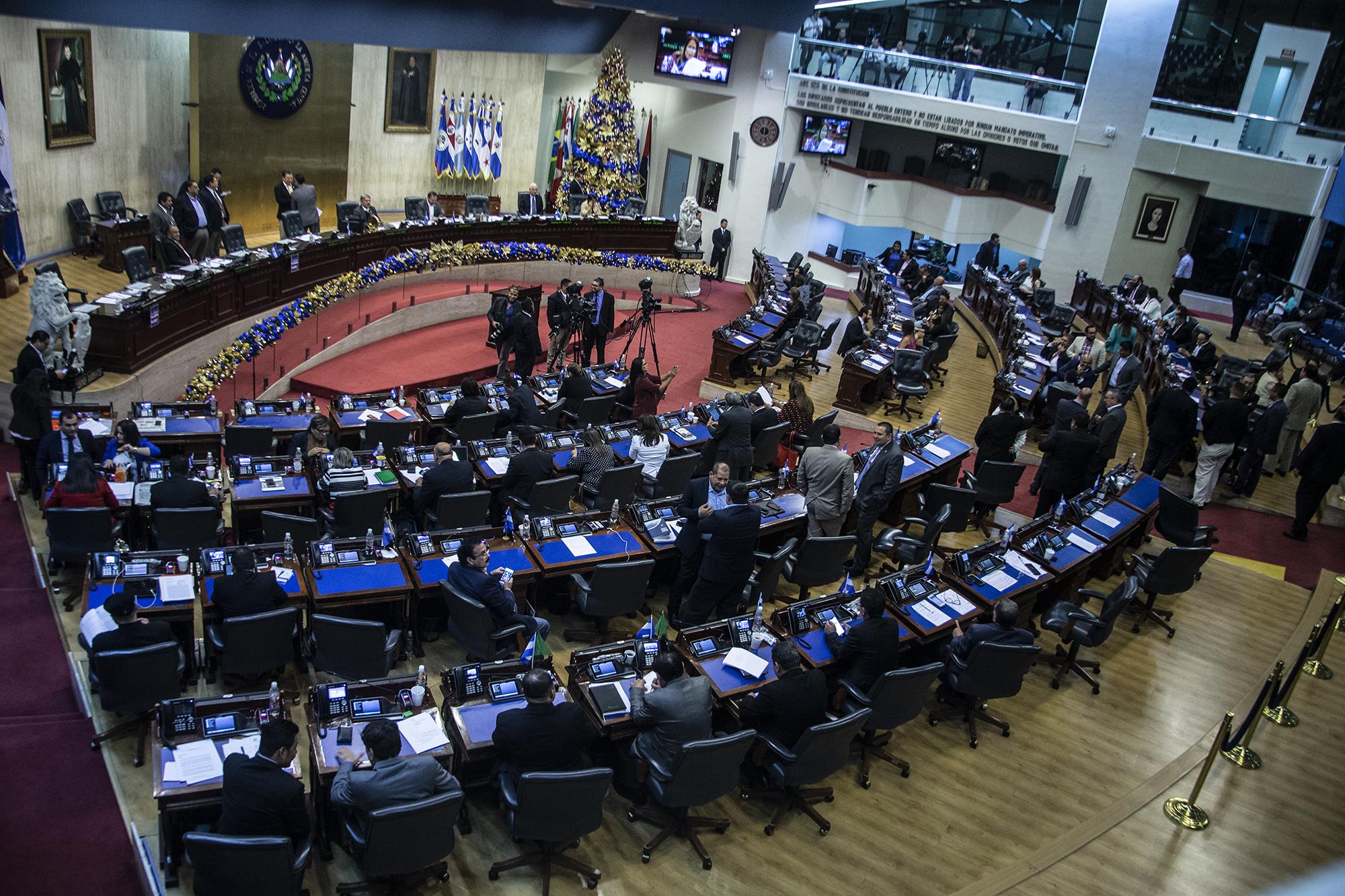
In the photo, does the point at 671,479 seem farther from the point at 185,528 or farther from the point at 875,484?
the point at 185,528

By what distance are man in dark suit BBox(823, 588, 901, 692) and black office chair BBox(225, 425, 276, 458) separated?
588 cm

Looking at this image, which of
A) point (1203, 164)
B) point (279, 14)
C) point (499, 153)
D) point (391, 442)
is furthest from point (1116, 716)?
point (499, 153)

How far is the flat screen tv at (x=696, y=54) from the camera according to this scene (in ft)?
72.3

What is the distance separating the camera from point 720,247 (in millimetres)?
22344

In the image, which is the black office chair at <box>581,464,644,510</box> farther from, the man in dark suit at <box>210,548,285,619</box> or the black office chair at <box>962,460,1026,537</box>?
the black office chair at <box>962,460,1026,537</box>

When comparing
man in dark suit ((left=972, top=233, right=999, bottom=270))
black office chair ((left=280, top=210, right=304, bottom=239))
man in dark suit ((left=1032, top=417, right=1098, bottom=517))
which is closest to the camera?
man in dark suit ((left=1032, top=417, right=1098, bottom=517))

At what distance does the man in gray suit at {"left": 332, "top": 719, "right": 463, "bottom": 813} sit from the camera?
4.94 meters

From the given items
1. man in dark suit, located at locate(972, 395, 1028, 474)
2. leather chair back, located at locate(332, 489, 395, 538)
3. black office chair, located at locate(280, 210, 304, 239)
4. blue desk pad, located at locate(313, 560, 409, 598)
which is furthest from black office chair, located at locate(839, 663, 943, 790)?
black office chair, located at locate(280, 210, 304, 239)

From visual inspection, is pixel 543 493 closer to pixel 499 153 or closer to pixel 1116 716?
pixel 1116 716

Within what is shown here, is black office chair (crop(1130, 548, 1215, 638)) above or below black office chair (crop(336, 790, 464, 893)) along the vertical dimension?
above

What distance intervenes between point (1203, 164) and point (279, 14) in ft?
55.4

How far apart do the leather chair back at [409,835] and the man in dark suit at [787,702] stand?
1.98 meters

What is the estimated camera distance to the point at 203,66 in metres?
16.3

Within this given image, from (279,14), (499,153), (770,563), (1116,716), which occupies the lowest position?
(1116,716)
